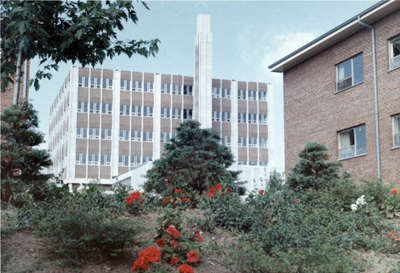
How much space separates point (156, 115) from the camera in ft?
204

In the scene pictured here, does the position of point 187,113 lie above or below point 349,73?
above

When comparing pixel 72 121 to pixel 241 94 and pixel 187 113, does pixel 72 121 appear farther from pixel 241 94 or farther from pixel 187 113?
pixel 241 94

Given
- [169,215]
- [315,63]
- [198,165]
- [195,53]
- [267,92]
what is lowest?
[169,215]

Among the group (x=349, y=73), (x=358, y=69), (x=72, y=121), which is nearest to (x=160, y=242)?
(x=358, y=69)

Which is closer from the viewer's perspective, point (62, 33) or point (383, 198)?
point (62, 33)

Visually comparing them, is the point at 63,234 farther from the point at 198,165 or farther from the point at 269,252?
the point at 198,165

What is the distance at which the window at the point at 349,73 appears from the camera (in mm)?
20094

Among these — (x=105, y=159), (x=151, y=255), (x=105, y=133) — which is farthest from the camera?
(x=105, y=133)

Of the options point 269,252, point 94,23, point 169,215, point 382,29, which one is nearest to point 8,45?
point 94,23

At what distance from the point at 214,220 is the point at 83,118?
51.7 m

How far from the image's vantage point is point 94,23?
5508 millimetres

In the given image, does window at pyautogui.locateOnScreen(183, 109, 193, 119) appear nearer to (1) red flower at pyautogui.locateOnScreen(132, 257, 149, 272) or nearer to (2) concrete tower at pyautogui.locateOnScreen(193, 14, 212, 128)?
(2) concrete tower at pyautogui.locateOnScreen(193, 14, 212, 128)

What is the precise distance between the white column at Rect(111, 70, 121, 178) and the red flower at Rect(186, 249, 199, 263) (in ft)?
172

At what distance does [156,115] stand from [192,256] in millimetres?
54821
